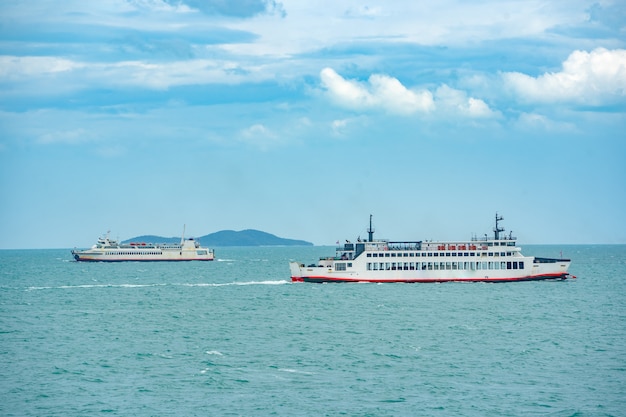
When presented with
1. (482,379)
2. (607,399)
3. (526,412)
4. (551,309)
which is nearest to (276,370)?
(482,379)

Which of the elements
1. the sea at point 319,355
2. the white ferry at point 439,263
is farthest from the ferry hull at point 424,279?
the sea at point 319,355

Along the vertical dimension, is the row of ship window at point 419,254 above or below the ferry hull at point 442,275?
above

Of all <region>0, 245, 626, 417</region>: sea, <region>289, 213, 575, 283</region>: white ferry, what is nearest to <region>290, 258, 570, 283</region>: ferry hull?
<region>289, 213, 575, 283</region>: white ferry

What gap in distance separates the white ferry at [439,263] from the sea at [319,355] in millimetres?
9792

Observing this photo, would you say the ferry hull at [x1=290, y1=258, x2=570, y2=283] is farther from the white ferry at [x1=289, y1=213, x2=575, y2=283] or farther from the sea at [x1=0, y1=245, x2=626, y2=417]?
the sea at [x1=0, y1=245, x2=626, y2=417]

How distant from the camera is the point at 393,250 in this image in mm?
118312

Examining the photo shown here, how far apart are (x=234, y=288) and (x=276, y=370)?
235ft

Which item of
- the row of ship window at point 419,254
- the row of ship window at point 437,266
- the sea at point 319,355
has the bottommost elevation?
the sea at point 319,355

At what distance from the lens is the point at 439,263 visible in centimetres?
11819

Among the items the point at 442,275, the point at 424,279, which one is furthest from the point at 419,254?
the point at 442,275

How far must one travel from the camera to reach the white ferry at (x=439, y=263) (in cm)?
11775

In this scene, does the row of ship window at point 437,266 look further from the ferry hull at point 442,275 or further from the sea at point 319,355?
the sea at point 319,355

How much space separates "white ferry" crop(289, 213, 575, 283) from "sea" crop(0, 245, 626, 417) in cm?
979

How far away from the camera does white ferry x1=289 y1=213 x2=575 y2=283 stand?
118m
